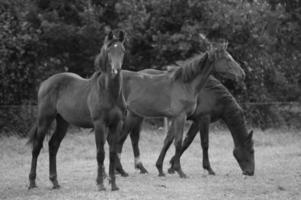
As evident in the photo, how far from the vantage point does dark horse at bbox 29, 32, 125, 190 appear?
8.22 m

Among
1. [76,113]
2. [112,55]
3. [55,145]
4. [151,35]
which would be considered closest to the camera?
[112,55]

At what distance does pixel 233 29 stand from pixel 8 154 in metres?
8.49

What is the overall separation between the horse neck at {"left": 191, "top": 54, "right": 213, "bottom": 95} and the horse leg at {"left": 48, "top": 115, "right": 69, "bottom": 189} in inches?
103

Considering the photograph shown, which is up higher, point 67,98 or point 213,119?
point 67,98

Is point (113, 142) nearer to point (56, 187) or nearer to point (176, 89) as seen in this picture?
point (56, 187)

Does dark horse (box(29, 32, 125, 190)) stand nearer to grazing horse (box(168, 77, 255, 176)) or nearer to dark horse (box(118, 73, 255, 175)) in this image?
dark horse (box(118, 73, 255, 175))

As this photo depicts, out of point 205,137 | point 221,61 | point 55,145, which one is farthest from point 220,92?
point 55,145

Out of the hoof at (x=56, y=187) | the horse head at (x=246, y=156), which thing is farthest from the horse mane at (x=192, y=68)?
the hoof at (x=56, y=187)

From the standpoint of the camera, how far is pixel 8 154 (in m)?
14.3

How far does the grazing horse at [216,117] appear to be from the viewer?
10789 millimetres

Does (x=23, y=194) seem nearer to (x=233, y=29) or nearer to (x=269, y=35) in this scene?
(x=233, y=29)

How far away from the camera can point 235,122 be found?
438 inches

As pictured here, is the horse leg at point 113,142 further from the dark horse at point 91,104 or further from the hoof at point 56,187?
the hoof at point 56,187

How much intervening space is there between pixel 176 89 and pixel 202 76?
1.81 ft
